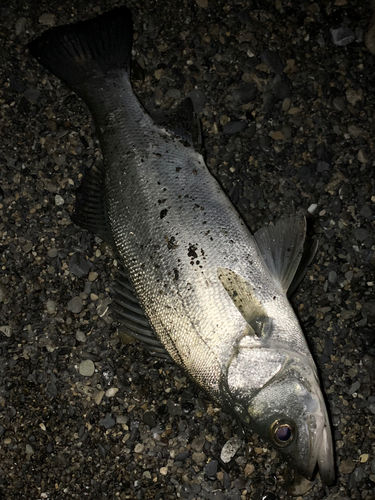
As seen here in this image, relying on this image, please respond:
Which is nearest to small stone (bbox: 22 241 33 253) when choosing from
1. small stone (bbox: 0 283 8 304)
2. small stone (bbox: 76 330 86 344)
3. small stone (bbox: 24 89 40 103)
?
small stone (bbox: 0 283 8 304)

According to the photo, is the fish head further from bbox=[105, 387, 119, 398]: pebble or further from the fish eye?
bbox=[105, 387, 119, 398]: pebble

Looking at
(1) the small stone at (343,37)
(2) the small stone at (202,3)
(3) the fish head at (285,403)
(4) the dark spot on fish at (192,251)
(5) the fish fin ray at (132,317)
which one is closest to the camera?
(3) the fish head at (285,403)

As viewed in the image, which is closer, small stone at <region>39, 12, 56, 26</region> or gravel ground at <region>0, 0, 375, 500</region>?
gravel ground at <region>0, 0, 375, 500</region>

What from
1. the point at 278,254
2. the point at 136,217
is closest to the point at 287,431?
the point at 278,254

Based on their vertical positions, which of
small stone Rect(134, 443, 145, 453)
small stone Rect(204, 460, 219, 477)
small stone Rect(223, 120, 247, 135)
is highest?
small stone Rect(223, 120, 247, 135)

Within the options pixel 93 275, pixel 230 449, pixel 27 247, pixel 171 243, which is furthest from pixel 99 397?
pixel 171 243

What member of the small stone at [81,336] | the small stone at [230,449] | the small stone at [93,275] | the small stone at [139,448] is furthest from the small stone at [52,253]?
the small stone at [230,449]

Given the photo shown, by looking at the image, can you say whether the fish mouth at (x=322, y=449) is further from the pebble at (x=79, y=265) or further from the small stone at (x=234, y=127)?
the small stone at (x=234, y=127)

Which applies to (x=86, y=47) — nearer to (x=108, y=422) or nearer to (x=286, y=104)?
(x=286, y=104)
